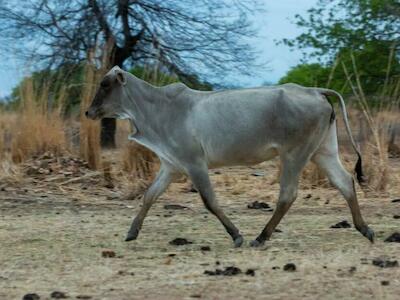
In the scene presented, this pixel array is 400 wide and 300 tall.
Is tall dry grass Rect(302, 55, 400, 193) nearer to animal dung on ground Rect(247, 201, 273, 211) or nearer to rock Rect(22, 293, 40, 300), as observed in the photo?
animal dung on ground Rect(247, 201, 273, 211)

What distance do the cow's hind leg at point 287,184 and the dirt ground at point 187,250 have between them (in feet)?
0.42

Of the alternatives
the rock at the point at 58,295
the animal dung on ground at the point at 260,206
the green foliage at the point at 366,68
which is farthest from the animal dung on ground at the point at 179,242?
the green foliage at the point at 366,68

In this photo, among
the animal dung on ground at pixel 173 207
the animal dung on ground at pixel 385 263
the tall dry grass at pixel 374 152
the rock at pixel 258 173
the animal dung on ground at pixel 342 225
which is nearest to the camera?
the animal dung on ground at pixel 385 263

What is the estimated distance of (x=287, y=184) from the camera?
27.9 feet

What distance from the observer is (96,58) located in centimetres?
1423

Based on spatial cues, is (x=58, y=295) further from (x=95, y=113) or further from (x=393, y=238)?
(x=393, y=238)

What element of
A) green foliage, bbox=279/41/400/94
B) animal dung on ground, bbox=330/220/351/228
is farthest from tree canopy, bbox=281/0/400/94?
animal dung on ground, bbox=330/220/351/228

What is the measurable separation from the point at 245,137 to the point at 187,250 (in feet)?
3.74

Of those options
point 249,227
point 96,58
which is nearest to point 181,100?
point 249,227

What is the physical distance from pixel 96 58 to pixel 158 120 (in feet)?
18.2

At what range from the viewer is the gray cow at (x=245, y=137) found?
27.6 ft

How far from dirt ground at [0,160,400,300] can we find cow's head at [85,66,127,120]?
1191 millimetres

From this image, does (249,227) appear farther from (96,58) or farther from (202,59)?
(202,59)

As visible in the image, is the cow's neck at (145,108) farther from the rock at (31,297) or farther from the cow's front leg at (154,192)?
the rock at (31,297)
